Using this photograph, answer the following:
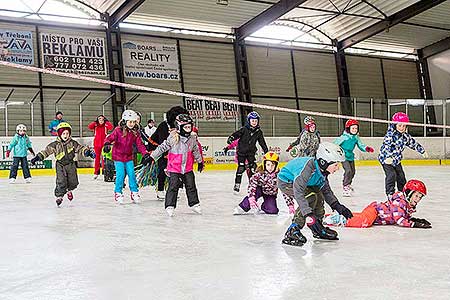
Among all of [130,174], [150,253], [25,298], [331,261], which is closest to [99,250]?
[150,253]

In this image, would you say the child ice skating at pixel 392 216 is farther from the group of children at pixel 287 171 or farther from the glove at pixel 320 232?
the glove at pixel 320 232

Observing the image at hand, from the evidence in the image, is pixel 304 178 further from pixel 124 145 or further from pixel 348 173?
pixel 348 173

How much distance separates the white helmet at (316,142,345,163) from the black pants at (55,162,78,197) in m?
3.93

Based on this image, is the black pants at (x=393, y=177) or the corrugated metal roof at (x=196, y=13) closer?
the black pants at (x=393, y=177)

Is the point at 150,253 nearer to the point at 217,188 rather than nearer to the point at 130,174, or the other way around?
the point at 130,174

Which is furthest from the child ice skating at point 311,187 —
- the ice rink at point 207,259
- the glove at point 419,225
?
the glove at point 419,225

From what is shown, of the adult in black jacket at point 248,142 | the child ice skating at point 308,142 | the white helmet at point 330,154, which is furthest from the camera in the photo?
the child ice skating at point 308,142

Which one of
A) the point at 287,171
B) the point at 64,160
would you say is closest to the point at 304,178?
the point at 287,171

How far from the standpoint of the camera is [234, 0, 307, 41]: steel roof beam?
18.9m

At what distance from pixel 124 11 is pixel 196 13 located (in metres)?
2.96

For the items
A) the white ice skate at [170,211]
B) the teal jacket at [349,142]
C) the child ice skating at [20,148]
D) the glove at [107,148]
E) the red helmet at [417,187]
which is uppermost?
the child ice skating at [20,148]

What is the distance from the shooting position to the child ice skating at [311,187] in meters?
3.80

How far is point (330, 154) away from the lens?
377 cm

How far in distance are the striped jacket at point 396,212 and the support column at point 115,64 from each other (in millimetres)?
15166
